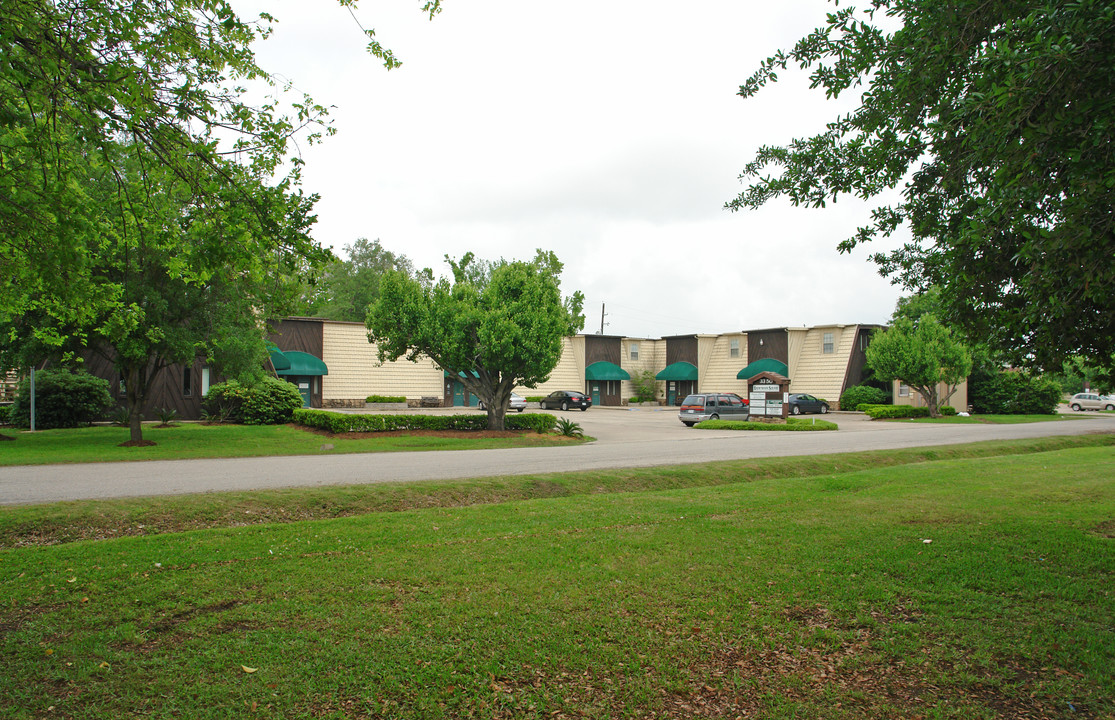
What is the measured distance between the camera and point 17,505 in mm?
8516

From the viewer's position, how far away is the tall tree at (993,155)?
13.3ft

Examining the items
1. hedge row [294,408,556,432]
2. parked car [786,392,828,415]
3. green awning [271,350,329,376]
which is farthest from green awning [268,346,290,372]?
parked car [786,392,828,415]

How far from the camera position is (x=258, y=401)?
26.0 m

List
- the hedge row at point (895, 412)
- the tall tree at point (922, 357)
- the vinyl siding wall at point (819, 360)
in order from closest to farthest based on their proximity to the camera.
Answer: the tall tree at point (922, 357)
the hedge row at point (895, 412)
the vinyl siding wall at point (819, 360)

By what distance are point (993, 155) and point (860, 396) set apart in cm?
4243

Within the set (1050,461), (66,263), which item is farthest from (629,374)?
(66,263)

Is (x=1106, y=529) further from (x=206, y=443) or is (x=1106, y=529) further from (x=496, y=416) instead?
(x=206, y=443)

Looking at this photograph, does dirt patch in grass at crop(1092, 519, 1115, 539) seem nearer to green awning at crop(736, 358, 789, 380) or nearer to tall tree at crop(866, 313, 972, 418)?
tall tree at crop(866, 313, 972, 418)

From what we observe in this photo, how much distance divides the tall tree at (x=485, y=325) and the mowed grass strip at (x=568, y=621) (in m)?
14.3

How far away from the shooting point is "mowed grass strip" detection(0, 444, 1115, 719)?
368 cm

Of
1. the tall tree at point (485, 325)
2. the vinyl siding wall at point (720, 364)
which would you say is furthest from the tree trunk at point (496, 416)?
the vinyl siding wall at point (720, 364)

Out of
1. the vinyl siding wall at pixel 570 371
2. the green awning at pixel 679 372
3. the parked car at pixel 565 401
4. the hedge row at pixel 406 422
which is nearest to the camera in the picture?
the hedge row at pixel 406 422

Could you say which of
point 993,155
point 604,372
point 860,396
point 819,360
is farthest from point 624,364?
point 993,155

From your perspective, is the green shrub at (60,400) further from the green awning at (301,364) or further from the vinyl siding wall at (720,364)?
the vinyl siding wall at (720,364)
